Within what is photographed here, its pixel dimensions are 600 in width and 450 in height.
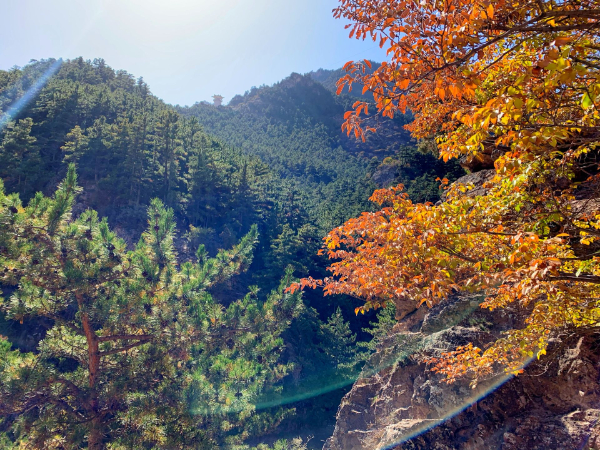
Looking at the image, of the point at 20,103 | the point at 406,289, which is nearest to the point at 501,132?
the point at 406,289

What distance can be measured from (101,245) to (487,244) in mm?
6828

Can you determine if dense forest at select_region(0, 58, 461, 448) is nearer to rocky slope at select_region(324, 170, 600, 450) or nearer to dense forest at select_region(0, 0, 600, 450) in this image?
dense forest at select_region(0, 0, 600, 450)

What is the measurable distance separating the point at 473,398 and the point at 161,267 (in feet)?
22.3

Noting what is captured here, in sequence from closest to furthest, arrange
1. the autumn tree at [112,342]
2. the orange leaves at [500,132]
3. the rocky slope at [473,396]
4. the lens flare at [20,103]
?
the orange leaves at [500,132] → the rocky slope at [473,396] → the autumn tree at [112,342] → the lens flare at [20,103]

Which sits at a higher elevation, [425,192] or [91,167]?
[91,167]

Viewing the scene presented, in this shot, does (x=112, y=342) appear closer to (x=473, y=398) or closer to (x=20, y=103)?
(x=473, y=398)

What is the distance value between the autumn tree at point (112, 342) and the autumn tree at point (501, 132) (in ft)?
17.5

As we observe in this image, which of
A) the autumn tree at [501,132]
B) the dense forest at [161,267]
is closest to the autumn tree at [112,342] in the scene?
the dense forest at [161,267]

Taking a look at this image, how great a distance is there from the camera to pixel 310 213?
36.1 meters

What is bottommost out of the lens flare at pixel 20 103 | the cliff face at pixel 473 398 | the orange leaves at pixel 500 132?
the cliff face at pixel 473 398

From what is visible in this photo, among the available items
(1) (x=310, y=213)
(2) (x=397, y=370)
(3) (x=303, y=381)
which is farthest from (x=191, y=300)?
(1) (x=310, y=213)

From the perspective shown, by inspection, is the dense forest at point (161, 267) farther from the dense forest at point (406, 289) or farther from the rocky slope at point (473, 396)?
the rocky slope at point (473, 396)

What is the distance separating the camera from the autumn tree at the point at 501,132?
153cm

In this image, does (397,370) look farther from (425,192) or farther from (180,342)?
(425,192)
